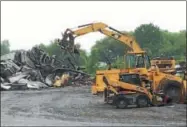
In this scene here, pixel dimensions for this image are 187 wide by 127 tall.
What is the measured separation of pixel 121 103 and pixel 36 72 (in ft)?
68.4

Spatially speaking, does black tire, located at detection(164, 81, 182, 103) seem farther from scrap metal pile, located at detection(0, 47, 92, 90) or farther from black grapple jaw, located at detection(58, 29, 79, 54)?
scrap metal pile, located at detection(0, 47, 92, 90)

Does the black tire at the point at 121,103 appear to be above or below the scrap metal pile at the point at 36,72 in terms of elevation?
below

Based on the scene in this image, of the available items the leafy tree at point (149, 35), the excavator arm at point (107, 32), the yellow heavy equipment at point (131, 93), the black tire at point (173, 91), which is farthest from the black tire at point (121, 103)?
the leafy tree at point (149, 35)

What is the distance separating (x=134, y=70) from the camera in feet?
76.3

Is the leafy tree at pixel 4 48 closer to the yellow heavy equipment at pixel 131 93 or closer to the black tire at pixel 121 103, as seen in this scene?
the yellow heavy equipment at pixel 131 93

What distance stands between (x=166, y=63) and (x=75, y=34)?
5.23 meters

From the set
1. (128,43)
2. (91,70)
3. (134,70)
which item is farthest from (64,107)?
(91,70)

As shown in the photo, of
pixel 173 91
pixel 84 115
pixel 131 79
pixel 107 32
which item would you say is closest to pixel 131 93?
pixel 131 79

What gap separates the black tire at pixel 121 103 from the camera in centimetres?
2144

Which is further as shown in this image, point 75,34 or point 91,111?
point 75,34

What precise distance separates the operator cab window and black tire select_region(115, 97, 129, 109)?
97 centimetres

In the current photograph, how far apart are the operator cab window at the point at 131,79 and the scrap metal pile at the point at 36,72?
53.9 ft

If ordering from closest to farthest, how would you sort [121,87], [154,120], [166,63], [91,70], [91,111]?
[154,120], [91,111], [121,87], [166,63], [91,70]

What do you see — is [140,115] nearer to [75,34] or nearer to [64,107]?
[64,107]
